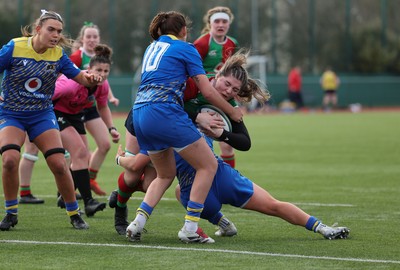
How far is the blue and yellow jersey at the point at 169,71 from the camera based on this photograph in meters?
6.82

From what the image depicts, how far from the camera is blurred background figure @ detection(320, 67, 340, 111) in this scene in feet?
125

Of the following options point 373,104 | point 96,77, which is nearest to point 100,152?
point 96,77

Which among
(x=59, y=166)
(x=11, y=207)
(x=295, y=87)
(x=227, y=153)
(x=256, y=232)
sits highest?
(x=59, y=166)

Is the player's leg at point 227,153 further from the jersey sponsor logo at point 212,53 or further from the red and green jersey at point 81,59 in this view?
the red and green jersey at point 81,59

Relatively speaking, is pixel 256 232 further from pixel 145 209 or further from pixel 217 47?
pixel 217 47

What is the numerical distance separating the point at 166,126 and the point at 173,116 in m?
0.10

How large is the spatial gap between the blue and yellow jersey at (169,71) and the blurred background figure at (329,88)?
3159 cm

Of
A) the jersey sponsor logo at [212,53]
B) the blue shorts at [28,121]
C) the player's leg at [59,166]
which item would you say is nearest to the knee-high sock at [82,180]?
the player's leg at [59,166]

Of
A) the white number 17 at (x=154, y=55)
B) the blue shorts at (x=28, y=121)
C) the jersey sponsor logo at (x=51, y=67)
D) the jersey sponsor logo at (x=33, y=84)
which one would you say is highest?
the white number 17 at (x=154, y=55)

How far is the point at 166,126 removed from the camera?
674 cm

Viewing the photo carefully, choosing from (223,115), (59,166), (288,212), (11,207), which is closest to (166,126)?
(223,115)

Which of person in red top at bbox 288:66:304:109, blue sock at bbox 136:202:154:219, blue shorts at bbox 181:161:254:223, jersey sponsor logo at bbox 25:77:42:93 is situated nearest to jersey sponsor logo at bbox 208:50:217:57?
jersey sponsor logo at bbox 25:77:42:93

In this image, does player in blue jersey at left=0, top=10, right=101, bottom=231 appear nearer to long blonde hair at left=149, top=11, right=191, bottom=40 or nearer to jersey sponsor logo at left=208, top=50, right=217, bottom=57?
long blonde hair at left=149, top=11, right=191, bottom=40

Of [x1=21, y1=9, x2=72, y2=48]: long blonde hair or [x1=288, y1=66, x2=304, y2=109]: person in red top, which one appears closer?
[x1=21, y1=9, x2=72, y2=48]: long blonde hair
